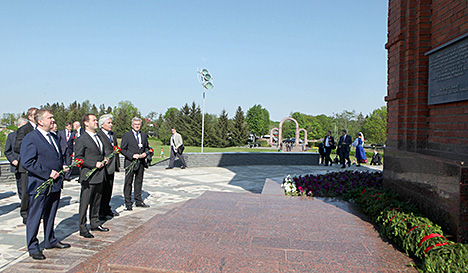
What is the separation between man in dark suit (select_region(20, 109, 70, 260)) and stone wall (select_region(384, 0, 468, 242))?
4.38 metres

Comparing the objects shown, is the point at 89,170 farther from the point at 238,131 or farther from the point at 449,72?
the point at 238,131

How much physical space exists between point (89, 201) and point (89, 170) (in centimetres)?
48

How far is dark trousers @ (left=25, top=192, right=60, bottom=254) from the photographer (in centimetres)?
383

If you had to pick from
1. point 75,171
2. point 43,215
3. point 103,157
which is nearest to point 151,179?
point 75,171

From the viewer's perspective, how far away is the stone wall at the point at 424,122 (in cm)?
314

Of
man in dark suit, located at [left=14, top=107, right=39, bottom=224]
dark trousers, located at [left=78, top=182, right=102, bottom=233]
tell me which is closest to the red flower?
dark trousers, located at [left=78, top=182, right=102, bottom=233]

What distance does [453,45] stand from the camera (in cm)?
389

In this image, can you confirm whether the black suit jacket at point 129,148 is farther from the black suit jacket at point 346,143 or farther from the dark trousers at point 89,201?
the black suit jacket at point 346,143

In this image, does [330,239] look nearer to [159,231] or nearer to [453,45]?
[159,231]

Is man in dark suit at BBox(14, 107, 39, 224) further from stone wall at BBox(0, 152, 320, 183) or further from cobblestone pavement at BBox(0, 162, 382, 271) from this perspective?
stone wall at BBox(0, 152, 320, 183)

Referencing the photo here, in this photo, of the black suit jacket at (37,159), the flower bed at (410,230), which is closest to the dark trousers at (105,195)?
the black suit jacket at (37,159)

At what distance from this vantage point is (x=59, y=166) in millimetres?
4156

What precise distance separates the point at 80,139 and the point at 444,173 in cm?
476

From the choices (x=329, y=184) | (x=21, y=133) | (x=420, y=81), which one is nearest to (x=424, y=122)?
(x=420, y=81)
